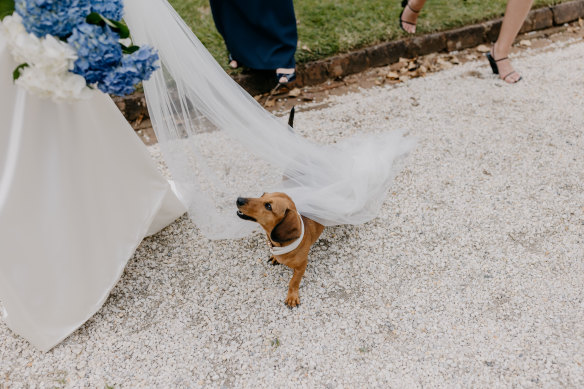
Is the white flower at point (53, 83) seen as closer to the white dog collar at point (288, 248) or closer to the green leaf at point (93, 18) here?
the green leaf at point (93, 18)

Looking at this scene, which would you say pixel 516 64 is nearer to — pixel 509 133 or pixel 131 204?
pixel 509 133

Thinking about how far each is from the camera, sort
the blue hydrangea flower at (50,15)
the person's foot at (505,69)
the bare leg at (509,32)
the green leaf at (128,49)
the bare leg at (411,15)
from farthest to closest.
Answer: the bare leg at (411,15) < the person's foot at (505,69) < the bare leg at (509,32) < the green leaf at (128,49) < the blue hydrangea flower at (50,15)

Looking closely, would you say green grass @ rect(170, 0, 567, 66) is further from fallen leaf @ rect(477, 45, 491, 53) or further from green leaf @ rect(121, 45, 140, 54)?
green leaf @ rect(121, 45, 140, 54)

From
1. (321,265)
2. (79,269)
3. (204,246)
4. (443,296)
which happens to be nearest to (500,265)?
(443,296)

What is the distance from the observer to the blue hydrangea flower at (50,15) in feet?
4.66

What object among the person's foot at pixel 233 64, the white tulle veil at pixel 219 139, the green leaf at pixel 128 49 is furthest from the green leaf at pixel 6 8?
the person's foot at pixel 233 64

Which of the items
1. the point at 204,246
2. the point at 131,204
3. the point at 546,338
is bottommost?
the point at 204,246

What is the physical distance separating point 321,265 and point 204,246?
29.0 inches

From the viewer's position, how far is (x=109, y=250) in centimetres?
230

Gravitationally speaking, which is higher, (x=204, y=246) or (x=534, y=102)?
(x=534, y=102)

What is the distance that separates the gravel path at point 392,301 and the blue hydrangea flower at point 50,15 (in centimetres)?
147

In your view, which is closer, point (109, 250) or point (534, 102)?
point (109, 250)

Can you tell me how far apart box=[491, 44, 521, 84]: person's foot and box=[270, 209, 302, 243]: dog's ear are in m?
3.03

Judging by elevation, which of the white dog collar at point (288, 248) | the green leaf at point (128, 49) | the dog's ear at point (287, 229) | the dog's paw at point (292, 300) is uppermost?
the green leaf at point (128, 49)
